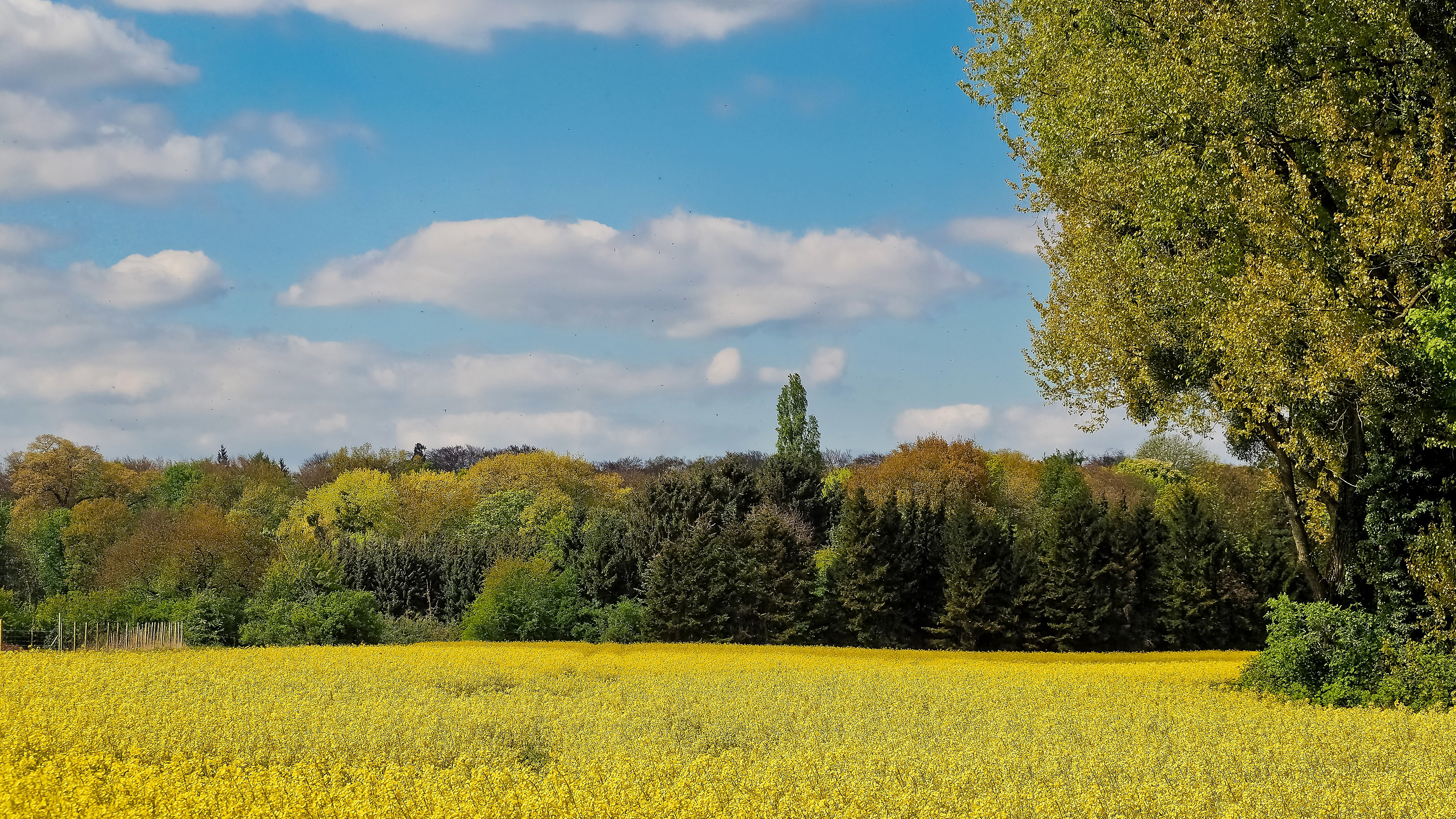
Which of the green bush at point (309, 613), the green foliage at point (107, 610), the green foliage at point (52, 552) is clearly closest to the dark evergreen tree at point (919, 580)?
the green bush at point (309, 613)

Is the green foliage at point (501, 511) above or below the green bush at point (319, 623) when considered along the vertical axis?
above

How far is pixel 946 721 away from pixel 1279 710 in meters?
6.99

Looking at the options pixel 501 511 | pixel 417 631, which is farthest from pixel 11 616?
pixel 501 511

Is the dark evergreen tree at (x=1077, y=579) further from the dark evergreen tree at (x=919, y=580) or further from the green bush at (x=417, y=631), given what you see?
the green bush at (x=417, y=631)

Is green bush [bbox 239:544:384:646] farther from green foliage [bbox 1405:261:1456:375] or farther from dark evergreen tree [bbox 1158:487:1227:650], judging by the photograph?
dark evergreen tree [bbox 1158:487:1227:650]

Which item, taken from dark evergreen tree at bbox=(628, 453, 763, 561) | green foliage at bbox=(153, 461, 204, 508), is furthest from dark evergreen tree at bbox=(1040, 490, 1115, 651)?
green foliage at bbox=(153, 461, 204, 508)

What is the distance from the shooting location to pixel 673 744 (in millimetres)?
13852

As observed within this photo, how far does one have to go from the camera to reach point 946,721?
54.1ft

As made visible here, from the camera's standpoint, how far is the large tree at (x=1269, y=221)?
1917 cm

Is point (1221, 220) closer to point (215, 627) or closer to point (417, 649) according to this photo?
point (417, 649)

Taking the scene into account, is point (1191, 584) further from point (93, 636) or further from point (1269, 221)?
point (93, 636)

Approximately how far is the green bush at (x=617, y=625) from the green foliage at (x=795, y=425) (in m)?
27.3

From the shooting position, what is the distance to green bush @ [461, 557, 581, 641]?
131 feet

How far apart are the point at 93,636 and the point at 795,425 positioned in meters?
41.1
